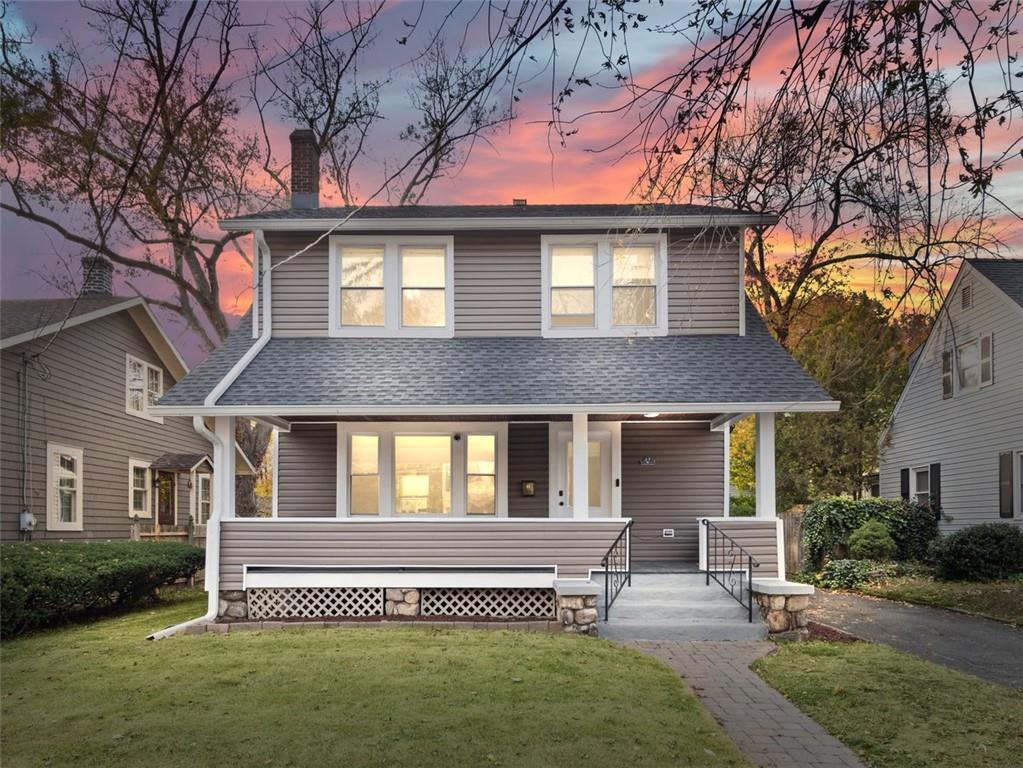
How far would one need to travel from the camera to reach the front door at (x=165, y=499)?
23.9 meters

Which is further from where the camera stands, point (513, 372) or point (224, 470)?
point (513, 372)

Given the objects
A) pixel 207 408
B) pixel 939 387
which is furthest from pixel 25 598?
pixel 939 387

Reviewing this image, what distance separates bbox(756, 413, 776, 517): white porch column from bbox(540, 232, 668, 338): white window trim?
260cm

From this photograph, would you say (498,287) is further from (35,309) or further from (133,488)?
(133,488)

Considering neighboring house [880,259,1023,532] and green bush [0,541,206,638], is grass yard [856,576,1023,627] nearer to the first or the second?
neighboring house [880,259,1023,532]

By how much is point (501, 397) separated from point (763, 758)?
752 centimetres

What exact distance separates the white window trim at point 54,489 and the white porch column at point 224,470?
689cm

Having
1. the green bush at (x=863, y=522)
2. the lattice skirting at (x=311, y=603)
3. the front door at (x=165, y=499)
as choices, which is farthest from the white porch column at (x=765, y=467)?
the front door at (x=165, y=499)

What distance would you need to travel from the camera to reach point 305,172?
18125 millimetres

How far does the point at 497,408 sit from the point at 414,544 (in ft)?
7.65

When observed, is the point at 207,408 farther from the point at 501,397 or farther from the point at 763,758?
the point at 763,758

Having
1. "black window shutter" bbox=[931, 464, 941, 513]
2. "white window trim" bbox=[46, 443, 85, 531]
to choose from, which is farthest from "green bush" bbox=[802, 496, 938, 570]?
"white window trim" bbox=[46, 443, 85, 531]

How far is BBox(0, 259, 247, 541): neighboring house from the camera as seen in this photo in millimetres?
17844

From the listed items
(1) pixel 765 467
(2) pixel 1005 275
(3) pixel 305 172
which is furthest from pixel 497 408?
(2) pixel 1005 275
